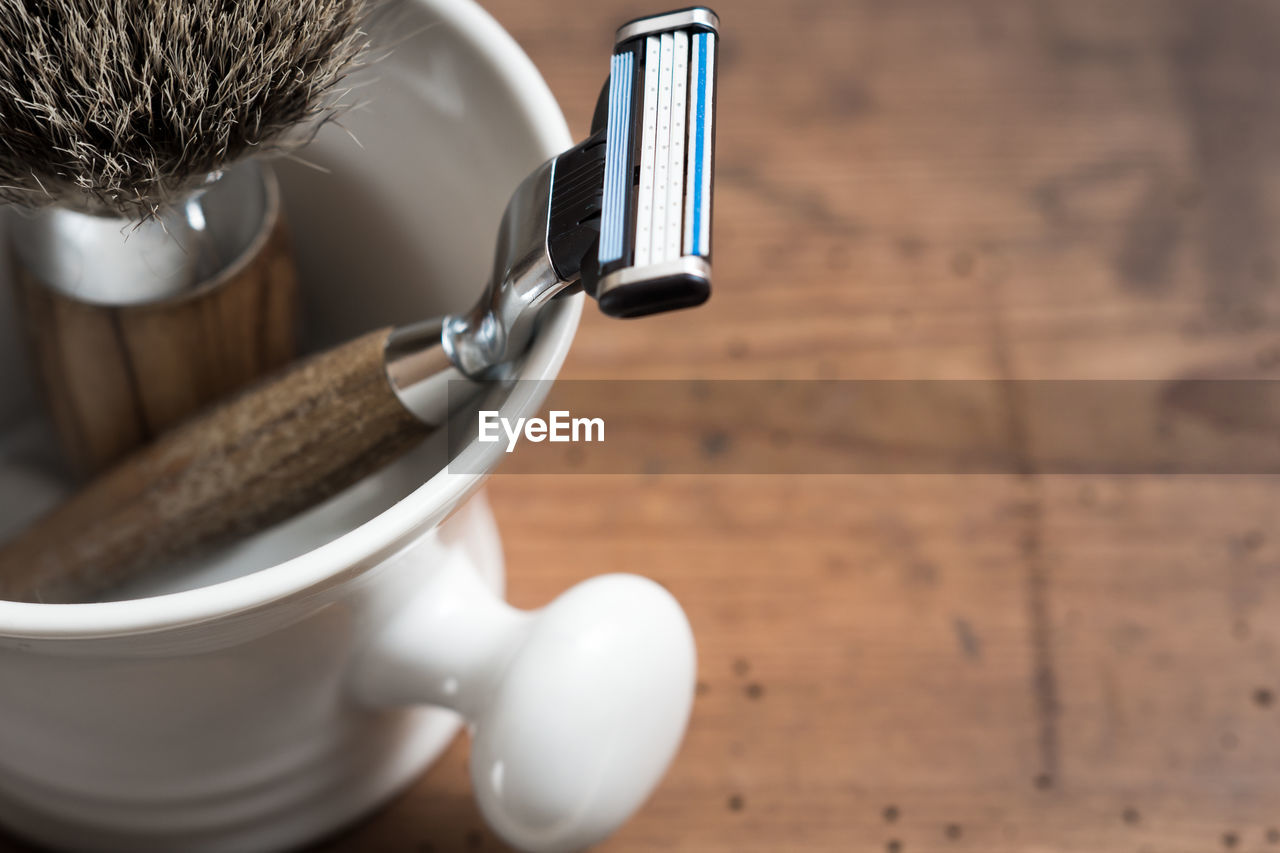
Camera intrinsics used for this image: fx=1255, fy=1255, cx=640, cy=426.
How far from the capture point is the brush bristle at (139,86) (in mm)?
267

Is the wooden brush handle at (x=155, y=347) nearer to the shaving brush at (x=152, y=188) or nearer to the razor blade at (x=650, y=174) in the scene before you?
the shaving brush at (x=152, y=188)

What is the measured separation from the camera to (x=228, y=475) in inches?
13.0

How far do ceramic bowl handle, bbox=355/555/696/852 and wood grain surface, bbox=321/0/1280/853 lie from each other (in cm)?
8

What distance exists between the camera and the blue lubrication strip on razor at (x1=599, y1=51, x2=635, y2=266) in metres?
0.24

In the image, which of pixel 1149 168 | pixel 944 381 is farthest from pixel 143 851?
pixel 1149 168

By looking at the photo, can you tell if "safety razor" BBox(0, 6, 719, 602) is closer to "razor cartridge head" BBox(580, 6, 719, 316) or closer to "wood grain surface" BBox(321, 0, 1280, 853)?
"razor cartridge head" BBox(580, 6, 719, 316)

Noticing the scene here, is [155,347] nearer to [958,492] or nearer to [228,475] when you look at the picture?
[228,475]

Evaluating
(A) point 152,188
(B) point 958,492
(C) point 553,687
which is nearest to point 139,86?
(A) point 152,188

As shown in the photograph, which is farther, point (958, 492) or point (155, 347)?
point (958, 492)

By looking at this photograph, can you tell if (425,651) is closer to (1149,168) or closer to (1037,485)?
(1037,485)

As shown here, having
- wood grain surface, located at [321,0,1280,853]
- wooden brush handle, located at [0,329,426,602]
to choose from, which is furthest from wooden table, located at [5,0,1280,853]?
wooden brush handle, located at [0,329,426,602]

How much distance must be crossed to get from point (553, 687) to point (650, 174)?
0.13m

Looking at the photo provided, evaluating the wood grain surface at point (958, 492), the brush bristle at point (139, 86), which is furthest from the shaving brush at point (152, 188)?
the wood grain surface at point (958, 492)

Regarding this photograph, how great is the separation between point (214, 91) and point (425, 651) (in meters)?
0.15
